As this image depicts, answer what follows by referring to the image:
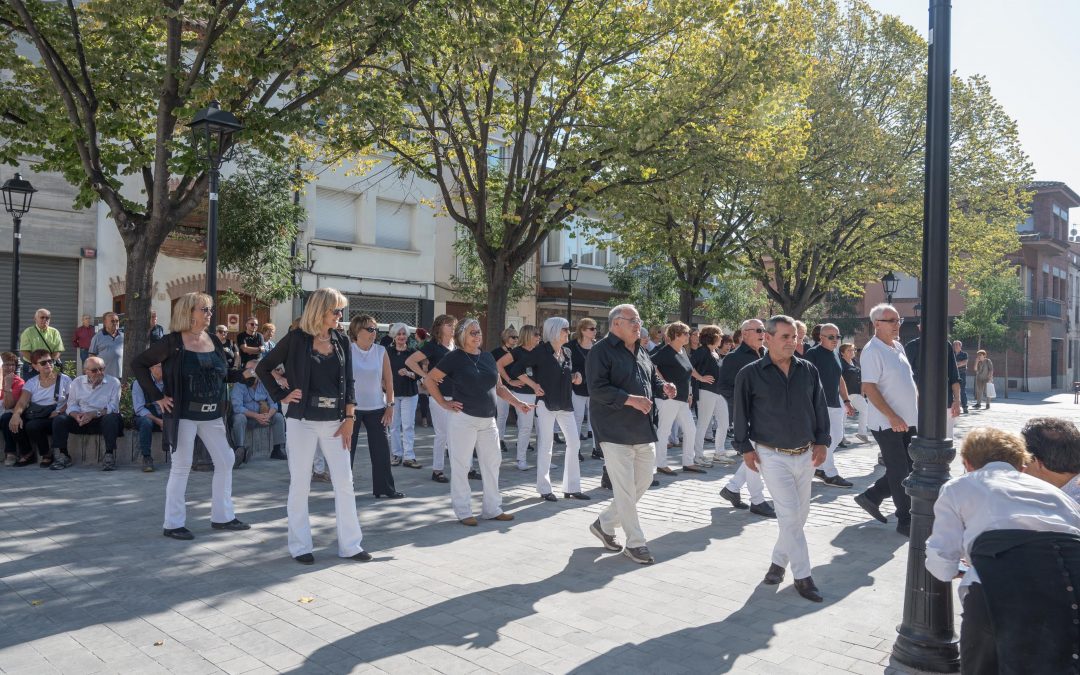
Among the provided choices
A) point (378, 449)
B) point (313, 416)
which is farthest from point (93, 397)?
point (313, 416)

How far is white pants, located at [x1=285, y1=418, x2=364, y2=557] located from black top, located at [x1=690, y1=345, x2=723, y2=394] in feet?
21.4

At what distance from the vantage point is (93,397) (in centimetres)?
1064

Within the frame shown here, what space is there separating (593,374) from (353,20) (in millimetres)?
7521

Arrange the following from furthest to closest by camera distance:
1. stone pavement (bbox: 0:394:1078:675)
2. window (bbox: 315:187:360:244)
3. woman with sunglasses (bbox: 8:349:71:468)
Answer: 1. window (bbox: 315:187:360:244)
2. woman with sunglasses (bbox: 8:349:71:468)
3. stone pavement (bbox: 0:394:1078:675)

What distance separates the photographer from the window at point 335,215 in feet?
80.6

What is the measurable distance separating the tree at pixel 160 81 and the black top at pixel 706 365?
582 centimetres

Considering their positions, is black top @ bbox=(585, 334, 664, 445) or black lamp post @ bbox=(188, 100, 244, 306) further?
black lamp post @ bbox=(188, 100, 244, 306)

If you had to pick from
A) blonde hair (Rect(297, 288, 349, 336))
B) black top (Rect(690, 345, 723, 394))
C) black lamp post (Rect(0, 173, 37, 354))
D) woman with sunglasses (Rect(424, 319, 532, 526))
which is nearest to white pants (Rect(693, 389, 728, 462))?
black top (Rect(690, 345, 723, 394))

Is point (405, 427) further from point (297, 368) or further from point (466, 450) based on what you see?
point (297, 368)

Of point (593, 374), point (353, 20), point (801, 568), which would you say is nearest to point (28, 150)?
point (353, 20)

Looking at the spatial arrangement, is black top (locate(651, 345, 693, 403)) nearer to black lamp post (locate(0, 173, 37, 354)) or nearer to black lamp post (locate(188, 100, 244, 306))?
black lamp post (locate(188, 100, 244, 306))

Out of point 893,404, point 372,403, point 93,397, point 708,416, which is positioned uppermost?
point 893,404

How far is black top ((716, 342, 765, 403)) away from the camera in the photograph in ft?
33.4

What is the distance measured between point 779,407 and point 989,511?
2.68 metres
